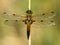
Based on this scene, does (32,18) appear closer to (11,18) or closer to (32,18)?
(32,18)

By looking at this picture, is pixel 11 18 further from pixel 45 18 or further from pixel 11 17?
pixel 45 18

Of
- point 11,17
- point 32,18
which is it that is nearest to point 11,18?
point 11,17

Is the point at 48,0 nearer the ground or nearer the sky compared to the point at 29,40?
nearer the sky

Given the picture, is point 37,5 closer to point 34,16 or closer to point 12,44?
point 34,16

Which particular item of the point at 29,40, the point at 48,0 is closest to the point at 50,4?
the point at 48,0

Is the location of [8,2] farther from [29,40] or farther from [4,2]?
[29,40]

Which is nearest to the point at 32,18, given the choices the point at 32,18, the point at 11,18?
the point at 32,18
